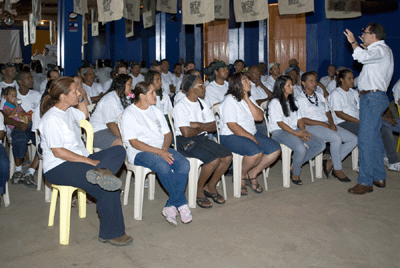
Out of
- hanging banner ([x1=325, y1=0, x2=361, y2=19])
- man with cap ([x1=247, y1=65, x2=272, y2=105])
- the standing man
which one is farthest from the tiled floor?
hanging banner ([x1=325, y1=0, x2=361, y2=19])

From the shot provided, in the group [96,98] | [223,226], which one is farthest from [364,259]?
[96,98]

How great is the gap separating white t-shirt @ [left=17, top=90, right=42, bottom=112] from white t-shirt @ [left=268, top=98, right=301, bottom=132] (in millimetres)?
3232

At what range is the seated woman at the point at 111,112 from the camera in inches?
172

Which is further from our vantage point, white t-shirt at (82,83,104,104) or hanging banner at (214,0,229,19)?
hanging banner at (214,0,229,19)

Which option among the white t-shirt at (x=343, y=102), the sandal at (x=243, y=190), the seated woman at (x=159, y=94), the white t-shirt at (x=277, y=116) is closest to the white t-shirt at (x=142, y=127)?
the seated woman at (x=159, y=94)

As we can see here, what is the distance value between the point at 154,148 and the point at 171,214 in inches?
25.1

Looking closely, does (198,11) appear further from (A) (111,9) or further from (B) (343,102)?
(B) (343,102)

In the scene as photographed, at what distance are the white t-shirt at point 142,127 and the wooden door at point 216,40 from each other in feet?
28.3

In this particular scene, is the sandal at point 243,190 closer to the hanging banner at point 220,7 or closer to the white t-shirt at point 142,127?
the white t-shirt at point 142,127

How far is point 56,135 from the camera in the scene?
2.92m

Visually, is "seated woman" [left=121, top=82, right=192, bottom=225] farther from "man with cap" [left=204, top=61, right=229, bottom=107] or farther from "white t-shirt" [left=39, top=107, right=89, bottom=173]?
"man with cap" [left=204, top=61, right=229, bottom=107]

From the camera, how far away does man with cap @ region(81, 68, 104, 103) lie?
22.3 ft

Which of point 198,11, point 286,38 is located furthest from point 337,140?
point 286,38

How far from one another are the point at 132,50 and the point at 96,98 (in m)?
8.98
